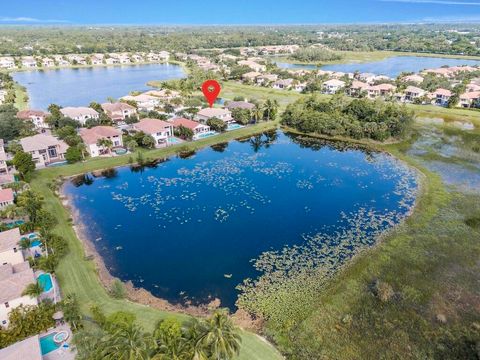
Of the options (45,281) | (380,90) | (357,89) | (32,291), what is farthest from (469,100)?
(32,291)

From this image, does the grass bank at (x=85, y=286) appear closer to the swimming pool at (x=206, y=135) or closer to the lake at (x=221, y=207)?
the lake at (x=221, y=207)

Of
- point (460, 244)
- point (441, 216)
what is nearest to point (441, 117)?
point (441, 216)

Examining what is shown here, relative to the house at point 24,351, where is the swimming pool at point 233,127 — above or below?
below

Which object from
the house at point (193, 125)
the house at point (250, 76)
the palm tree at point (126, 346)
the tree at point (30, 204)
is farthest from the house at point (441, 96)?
the palm tree at point (126, 346)

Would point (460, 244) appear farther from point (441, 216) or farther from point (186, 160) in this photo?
point (186, 160)

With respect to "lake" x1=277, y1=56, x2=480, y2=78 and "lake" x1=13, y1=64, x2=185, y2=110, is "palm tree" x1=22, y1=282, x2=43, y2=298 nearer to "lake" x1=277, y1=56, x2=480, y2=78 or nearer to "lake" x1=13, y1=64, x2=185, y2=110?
"lake" x1=13, y1=64, x2=185, y2=110

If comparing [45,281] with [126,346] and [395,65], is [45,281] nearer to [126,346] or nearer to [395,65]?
[126,346]

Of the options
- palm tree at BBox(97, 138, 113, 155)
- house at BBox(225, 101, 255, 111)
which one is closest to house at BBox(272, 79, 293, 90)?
house at BBox(225, 101, 255, 111)
